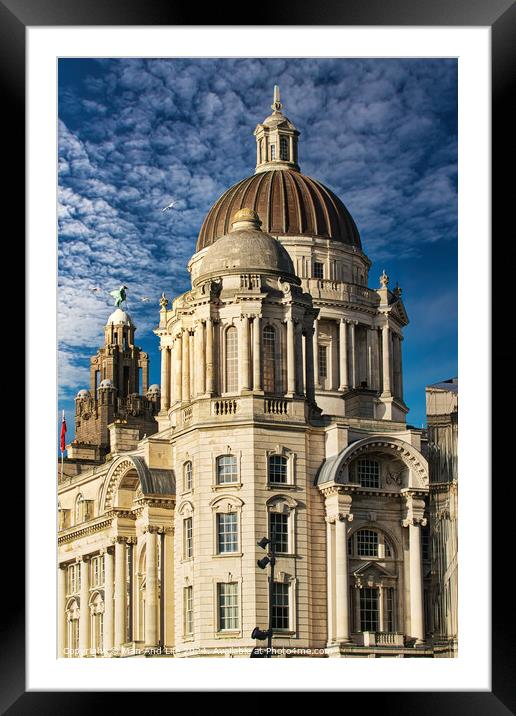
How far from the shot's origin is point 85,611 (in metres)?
70.3

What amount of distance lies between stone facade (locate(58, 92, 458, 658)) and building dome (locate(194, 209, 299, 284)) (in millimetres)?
74

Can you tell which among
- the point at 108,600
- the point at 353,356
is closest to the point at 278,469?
the point at 108,600

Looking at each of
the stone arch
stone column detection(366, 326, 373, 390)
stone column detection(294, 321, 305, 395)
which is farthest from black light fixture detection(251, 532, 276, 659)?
stone column detection(366, 326, 373, 390)

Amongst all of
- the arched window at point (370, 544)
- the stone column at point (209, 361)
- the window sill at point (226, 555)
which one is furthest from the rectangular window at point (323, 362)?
the window sill at point (226, 555)

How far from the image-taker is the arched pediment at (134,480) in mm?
63656

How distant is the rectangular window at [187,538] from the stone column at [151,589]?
5.48 ft

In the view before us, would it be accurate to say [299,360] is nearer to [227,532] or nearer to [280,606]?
[227,532]

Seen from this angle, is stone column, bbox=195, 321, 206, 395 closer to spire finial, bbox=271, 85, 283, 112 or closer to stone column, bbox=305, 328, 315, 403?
stone column, bbox=305, 328, 315, 403

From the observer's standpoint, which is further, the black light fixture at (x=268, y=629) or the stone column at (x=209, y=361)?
the stone column at (x=209, y=361)

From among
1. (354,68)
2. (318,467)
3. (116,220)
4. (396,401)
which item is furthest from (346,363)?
(354,68)

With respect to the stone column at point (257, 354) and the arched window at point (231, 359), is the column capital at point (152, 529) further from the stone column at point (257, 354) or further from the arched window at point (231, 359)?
the stone column at point (257, 354)

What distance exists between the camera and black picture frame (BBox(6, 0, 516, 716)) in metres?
33.3
